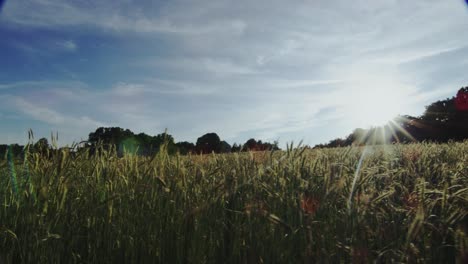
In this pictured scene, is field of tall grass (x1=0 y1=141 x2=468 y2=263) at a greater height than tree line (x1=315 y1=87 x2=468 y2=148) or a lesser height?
lesser

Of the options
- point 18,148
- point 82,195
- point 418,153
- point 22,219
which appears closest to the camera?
point 22,219

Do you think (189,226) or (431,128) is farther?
(431,128)

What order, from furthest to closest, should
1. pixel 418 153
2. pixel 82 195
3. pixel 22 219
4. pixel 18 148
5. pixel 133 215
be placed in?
1. pixel 418 153
2. pixel 18 148
3. pixel 82 195
4. pixel 133 215
5. pixel 22 219

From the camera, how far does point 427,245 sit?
2516 millimetres

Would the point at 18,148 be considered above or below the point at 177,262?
above

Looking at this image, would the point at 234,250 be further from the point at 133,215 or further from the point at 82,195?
the point at 82,195

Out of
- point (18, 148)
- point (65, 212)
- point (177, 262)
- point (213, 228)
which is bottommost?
point (177, 262)

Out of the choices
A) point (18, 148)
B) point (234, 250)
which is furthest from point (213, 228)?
point (18, 148)

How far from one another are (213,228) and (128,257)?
2.01 ft

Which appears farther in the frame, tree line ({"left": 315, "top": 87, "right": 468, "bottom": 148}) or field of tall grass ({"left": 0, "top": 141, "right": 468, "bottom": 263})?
tree line ({"left": 315, "top": 87, "right": 468, "bottom": 148})

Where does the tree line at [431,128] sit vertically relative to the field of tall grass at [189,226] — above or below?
above

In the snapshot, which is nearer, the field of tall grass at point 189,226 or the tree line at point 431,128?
the field of tall grass at point 189,226

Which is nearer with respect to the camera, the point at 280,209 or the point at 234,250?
the point at 234,250

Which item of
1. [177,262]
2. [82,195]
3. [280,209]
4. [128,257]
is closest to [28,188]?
[82,195]
